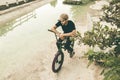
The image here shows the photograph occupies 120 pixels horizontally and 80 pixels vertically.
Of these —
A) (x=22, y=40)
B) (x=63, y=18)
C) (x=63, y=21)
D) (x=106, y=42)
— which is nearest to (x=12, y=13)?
(x=22, y=40)

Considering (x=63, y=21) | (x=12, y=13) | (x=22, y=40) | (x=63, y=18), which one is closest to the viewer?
(x=63, y=18)

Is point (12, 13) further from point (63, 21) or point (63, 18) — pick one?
point (63, 18)

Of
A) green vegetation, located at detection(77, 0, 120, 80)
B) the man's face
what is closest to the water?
the man's face

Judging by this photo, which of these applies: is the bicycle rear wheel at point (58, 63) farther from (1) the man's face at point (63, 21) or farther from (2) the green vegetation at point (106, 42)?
(2) the green vegetation at point (106, 42)

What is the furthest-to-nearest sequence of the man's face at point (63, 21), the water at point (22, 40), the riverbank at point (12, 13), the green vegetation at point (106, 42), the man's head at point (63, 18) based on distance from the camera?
the riverbank at point (12, 13), the water at point (22, 40), the man's face at point (63, 21), the man's head at point (63, 18), the green vegetation at point (106, 42)

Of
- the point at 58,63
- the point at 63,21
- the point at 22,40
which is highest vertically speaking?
the point at 63,21

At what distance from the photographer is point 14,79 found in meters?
8.73

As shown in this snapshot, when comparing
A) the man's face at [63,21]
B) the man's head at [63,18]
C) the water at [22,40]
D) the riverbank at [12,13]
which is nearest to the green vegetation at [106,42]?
the man's head at [63,18]

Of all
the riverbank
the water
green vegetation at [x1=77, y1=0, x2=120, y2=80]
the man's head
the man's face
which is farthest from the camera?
the riverbank

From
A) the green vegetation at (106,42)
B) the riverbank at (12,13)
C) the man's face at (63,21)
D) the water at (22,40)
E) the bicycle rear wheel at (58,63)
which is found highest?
the green vegetation at (106,42)

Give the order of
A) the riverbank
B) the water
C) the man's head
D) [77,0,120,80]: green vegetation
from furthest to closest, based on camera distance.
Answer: the riverbank < the water < the man's head < [77,0,120,80]: green vegetation

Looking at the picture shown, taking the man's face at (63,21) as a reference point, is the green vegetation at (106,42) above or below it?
above

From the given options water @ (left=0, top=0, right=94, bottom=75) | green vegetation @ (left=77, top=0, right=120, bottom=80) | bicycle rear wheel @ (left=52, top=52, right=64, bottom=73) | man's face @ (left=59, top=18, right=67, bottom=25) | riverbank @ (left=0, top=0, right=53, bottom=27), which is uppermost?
green vegetation @ (left=77, top=0, right=120, bottom=80)

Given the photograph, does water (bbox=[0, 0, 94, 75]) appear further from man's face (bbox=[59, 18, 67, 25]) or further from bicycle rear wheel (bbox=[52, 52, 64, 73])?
man's face (bbox=[59, 18, 67, 25])
